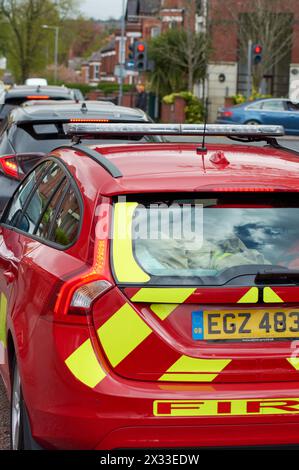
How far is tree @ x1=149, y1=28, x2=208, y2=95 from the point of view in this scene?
5141 cm

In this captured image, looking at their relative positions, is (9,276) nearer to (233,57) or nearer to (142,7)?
(233,57)

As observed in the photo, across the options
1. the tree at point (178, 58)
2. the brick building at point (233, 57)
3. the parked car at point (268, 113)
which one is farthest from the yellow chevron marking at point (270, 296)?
the tree at point (178, 58)

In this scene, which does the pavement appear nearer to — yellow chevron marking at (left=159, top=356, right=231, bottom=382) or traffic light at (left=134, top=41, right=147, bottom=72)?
yellow chevron marking at (left=159, top=356, right=231, bottom=382)

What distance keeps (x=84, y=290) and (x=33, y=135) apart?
574cm

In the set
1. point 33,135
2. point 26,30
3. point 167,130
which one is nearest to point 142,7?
point 26,30

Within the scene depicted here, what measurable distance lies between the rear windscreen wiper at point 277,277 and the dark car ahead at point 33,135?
4.87 m

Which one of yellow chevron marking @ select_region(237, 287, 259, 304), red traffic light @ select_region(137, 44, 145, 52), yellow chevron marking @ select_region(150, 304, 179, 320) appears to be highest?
red traffic light @ select_region(137, 44, 145, 52)

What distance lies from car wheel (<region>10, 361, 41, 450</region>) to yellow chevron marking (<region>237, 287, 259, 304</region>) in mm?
990

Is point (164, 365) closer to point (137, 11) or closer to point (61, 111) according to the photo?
point (61, 111)

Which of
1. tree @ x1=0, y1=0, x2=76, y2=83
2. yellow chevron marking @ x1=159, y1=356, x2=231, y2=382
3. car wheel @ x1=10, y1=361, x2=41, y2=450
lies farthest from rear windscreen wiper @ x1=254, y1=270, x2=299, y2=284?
tree @ x1=0, y1=0, x2=76, y2=83

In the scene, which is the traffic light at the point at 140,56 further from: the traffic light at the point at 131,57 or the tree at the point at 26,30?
the tree at the point at 26,30

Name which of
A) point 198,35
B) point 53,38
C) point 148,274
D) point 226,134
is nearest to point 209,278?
point 148,274

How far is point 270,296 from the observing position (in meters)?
4.05
